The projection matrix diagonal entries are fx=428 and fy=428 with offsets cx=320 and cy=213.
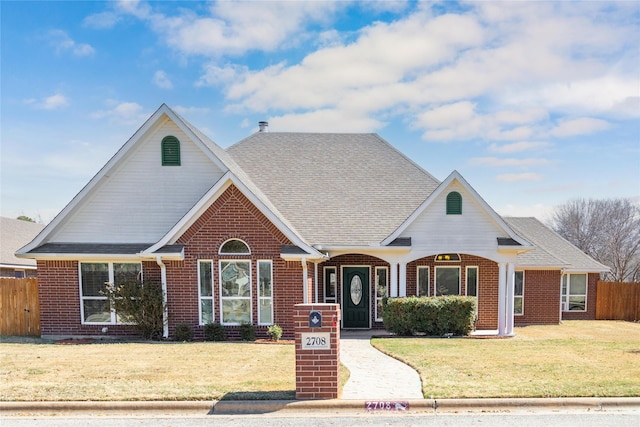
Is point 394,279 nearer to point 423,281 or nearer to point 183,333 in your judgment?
point 423,281

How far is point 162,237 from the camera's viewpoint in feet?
43.4

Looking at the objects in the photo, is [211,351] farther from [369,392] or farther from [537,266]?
[537,266]

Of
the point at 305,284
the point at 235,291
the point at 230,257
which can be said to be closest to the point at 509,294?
the point at 305,284

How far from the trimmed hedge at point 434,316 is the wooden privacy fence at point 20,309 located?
11621mm

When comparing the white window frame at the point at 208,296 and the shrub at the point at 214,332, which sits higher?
the white window frame at the point at 208,296

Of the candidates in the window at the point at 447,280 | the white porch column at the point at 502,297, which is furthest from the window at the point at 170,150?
the white porch column at the point at 502,297

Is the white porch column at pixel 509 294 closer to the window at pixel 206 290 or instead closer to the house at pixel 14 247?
the window at pixel 206 290

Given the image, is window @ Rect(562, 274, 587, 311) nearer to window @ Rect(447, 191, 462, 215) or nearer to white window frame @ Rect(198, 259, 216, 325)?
window @ Rect(447, 191, 462, 215)

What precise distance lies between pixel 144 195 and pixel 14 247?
17810 mm

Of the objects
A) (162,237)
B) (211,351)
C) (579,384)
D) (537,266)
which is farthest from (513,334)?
(162,237)

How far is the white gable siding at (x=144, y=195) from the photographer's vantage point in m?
13.7

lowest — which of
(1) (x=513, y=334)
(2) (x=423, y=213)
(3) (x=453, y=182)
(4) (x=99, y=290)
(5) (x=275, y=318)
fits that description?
(1) (x=513, y=334)

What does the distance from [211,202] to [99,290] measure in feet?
15.0

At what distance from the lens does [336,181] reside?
56.2 feet
